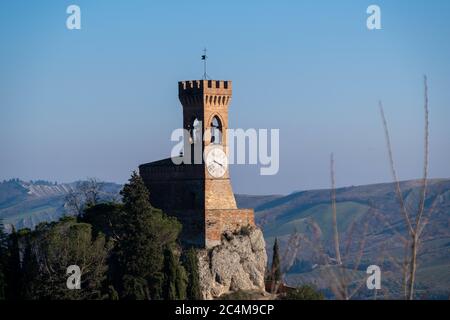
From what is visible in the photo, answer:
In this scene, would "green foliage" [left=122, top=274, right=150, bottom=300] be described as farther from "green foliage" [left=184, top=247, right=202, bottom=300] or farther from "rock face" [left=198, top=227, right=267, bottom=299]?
"rock face" [left=198, top=227, right=267, bottom=299]

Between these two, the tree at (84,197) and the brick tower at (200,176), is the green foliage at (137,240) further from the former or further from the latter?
the tree at (84,197)

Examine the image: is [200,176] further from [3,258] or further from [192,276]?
[3,258]

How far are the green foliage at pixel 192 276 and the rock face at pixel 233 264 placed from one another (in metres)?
1.91

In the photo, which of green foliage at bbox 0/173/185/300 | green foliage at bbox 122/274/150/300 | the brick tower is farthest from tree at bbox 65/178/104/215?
green foliage at bbox 122/274/150/300

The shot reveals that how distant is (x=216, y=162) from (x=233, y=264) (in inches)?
307

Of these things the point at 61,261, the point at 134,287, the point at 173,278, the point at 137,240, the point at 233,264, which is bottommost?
the point at 134,287

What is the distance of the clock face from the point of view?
7038 cm

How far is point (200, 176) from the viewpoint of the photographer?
70.1 m

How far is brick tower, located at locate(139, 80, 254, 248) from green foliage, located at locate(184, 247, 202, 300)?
3.86 meters

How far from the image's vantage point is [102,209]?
68.1 m

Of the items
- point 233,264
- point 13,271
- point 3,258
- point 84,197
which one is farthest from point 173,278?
point 84,197

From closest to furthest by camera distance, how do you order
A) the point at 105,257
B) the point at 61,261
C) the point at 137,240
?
the point at 61,261 < the point at 105,257 < the point at 137,240
